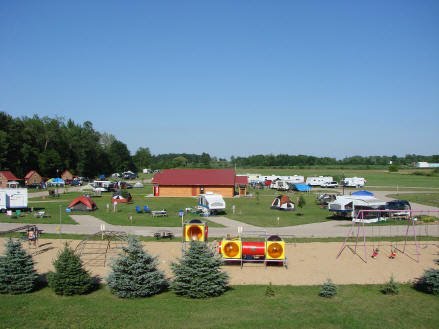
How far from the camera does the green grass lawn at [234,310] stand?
35.5 ft

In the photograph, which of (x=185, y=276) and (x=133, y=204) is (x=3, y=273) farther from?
(x=133, y=204)

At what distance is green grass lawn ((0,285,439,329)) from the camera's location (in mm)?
10828

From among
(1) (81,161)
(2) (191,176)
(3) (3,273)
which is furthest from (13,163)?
(3) (3,273)

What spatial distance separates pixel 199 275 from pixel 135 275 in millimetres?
2047

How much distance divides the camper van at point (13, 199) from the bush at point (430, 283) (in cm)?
2910

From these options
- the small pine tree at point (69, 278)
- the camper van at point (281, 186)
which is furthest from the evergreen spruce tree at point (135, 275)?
the camper van at point (281, 186)

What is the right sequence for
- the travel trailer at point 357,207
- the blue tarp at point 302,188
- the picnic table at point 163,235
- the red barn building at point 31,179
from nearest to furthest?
the picnic table at point 163,235 → the travel trailer at point 357,207 → the blue tarp at point 302,188 → the red barn building at point 31,179

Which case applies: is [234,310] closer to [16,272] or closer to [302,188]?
[16,272]

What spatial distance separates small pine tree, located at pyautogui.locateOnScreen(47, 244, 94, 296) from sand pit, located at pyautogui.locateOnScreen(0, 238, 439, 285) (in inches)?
85.3

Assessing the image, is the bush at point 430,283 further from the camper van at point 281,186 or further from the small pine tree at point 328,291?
the camper van at point 281,186

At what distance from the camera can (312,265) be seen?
56.7ft

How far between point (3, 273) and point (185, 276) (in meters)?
6.12

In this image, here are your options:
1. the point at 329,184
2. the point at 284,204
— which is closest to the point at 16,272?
the point at 284,204

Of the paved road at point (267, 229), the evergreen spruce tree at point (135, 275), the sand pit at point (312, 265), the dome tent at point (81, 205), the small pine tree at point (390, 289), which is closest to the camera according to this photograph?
the evergreen spruce tree at point (135, 275)
